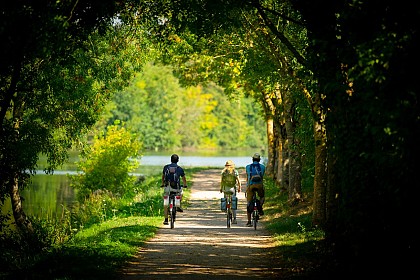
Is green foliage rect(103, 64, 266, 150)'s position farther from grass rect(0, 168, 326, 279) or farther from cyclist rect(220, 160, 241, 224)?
cyclist rect(220, 160, 241, 224)

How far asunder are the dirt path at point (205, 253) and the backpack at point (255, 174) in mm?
1373

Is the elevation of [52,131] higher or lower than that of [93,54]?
lower

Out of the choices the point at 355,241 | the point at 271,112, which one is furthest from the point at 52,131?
the point at 355,241

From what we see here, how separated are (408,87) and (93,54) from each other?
61.6ft

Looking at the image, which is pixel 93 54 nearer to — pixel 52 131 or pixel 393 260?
pixel 52 131

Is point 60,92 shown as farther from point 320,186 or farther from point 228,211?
point 320,186

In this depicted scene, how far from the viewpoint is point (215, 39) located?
86.4 feet

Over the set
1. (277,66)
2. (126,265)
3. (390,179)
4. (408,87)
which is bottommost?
(126,265)

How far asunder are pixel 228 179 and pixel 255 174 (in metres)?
0.96

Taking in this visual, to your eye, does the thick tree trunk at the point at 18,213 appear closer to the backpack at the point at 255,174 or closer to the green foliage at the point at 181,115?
the backpack at the point at 255,174

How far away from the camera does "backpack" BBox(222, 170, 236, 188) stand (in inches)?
885

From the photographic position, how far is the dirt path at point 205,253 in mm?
13633

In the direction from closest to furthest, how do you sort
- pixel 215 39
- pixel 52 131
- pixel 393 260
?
pixel 393 260
pixel 215 39
pixel 52 131

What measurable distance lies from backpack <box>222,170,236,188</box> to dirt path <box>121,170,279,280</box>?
46.7 inches
